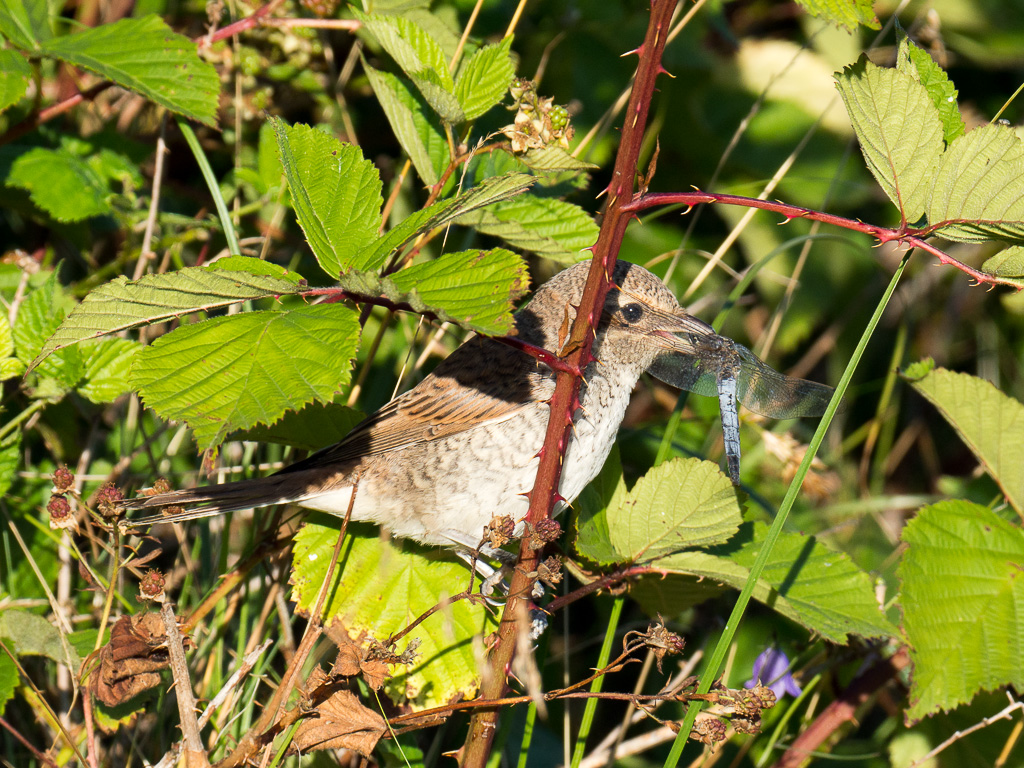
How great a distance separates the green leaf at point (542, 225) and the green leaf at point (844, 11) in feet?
3.49

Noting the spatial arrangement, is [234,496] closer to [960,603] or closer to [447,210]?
[447,210]

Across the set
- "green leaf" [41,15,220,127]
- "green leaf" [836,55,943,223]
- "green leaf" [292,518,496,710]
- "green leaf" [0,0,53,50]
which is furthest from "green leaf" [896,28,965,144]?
"green leaf" [0,0,53,50]

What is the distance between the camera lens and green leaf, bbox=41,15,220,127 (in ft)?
9.54

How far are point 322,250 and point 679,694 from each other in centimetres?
126

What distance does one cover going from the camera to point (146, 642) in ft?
7.38

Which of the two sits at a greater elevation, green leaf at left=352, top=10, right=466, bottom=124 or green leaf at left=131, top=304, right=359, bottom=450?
green leaf at left=352, top=10, right=466, bottom=124

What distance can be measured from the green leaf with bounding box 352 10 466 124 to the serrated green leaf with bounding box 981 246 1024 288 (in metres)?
1.32

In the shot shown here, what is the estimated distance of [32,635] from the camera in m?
2.60

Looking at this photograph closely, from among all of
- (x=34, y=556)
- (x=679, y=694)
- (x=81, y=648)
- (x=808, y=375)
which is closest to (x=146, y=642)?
(x=81, y=648)

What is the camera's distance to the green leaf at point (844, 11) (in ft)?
5.86

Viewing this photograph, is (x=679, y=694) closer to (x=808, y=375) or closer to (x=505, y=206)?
(x=505, y=206)

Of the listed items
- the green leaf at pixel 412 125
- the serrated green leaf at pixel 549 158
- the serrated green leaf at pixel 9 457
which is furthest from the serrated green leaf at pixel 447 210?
the serrated green leaf at pixel 9 457

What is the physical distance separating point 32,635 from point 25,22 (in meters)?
2.07

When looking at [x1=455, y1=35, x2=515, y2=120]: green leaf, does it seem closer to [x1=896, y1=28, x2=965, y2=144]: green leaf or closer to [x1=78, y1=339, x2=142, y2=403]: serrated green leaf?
[x1=896, y1=28, x2=965, y2=144]: green leaf
